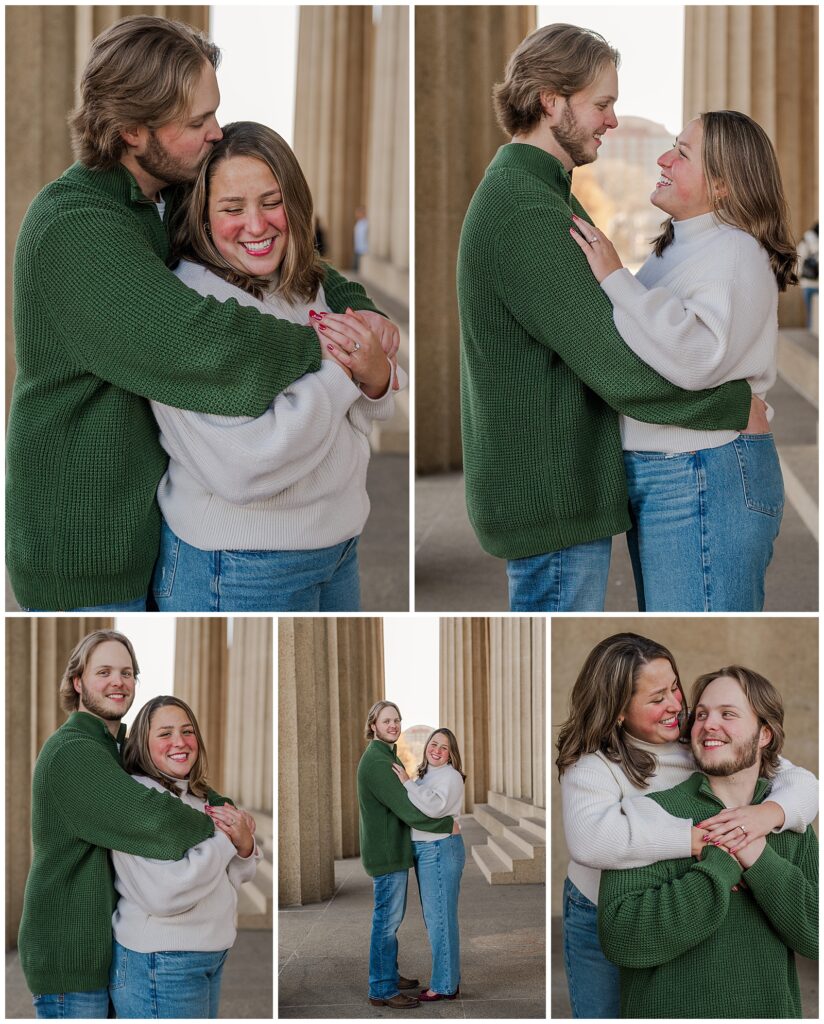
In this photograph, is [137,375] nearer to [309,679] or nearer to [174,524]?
[174,524]

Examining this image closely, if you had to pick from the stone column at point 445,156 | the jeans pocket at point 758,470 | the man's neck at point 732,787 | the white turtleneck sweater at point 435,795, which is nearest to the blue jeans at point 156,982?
the white turtleneck sweater at point 435,795

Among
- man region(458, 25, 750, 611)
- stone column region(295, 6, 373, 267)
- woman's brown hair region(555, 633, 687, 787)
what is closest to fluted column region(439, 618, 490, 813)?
woman's brown hair region(555, 633, 687, 787)

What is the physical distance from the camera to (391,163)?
45.3ft

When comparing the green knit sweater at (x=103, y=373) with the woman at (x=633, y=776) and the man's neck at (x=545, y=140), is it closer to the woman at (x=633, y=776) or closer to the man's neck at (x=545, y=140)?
the man's neck at (x=545, y=140)

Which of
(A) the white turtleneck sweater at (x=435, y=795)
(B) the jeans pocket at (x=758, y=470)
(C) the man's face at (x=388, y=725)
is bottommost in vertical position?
(A) the white turtleneck sweater at (x=435, y=795)

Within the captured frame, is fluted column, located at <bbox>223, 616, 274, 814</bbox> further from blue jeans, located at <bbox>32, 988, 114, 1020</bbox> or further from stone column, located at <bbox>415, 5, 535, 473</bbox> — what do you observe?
stone column, located at <bbox>415, 5, 535, 473</bbox>

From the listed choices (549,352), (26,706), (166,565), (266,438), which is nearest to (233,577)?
(166,565)

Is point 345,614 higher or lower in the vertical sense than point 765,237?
lower

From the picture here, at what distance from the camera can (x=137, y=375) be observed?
103 inches

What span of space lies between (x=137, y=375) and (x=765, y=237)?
1503 millimetres

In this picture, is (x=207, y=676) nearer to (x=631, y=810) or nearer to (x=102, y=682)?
(x=102, y=682)

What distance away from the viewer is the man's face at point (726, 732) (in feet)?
10.2

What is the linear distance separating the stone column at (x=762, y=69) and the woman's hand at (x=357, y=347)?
983cm

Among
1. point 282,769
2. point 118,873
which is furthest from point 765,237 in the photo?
point 118,873
